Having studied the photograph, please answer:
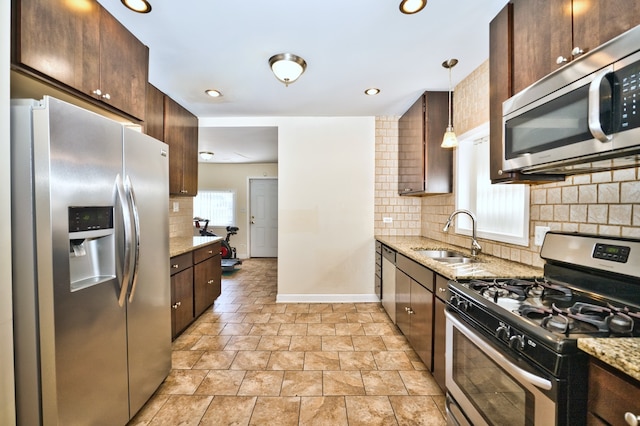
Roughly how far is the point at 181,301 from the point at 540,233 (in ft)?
9.78

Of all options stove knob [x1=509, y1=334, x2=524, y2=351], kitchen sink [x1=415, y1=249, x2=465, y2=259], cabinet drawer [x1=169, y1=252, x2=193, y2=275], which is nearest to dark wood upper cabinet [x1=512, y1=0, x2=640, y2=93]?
stove knob [x1=509, y1=334, x2=524, y2=351]

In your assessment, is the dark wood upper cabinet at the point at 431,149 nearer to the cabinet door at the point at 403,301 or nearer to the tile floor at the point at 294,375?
the cabinet door at the point at 403,301

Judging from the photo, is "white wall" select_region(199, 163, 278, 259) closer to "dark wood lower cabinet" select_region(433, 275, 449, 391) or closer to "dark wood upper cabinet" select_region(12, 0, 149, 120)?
"dark wood upper cabinet" select_region(12, 0, 149, 120)

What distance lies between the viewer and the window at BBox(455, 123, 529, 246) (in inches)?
78.9

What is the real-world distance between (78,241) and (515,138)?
2.26 m

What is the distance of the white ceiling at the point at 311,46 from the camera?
176 cm

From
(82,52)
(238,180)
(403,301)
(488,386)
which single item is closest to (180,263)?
(82,52)

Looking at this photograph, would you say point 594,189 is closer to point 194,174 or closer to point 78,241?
point 78,241

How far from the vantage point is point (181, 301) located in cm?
272

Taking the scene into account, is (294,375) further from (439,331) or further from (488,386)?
(488,386)

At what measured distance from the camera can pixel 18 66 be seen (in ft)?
4.03

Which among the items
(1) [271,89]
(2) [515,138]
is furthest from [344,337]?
(1) [271,89]

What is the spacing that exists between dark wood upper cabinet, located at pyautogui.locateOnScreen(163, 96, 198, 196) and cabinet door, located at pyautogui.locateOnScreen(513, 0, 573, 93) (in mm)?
3125

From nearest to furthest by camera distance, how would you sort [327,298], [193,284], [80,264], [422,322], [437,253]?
[80,264] < [422,322] < [437,253] < [193,284] < [327,298]
